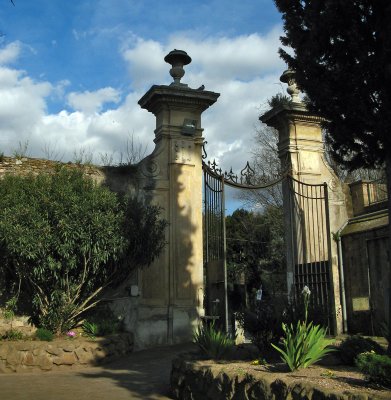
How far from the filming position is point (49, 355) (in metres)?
8.88

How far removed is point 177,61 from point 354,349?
26.7 ft

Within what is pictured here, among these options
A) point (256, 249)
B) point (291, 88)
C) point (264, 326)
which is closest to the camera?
point (264, 326)

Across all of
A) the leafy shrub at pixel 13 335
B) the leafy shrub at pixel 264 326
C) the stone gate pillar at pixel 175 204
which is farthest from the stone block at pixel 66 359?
the leafy shrub at pixel 264 326

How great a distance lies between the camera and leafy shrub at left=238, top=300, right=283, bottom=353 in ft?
21.9

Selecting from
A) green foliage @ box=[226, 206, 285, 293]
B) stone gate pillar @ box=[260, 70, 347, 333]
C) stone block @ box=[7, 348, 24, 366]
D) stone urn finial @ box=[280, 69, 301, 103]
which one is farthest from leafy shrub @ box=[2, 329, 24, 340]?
green foliage @ box=[226, 206, 285, 293]

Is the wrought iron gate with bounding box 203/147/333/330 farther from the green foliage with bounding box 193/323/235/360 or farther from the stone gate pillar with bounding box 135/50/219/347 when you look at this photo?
the green foliage with bounding box 193/323/235/360

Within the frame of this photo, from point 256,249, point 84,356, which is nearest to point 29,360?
point 84,356

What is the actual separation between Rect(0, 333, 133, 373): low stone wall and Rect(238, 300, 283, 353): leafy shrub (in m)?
3.53

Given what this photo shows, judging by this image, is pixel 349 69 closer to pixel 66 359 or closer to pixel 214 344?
pixel 214 344

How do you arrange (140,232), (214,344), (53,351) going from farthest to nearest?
(140,232)
(53,351)
(214,344)

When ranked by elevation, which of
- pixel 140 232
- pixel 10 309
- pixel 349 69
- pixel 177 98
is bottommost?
pixel 10 309

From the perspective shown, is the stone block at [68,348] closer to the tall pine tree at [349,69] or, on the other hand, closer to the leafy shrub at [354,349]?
the leafy shrub at [354,349]

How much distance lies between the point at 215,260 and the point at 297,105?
163 inches

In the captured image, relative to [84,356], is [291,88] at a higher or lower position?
higher
